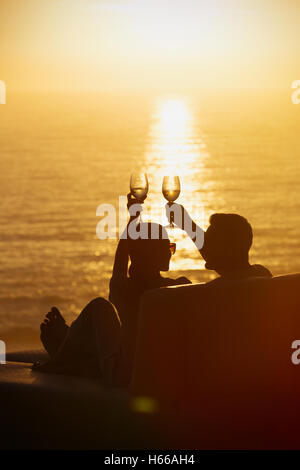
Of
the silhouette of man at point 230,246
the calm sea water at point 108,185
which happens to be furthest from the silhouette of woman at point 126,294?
the calm sea water at point 108,185

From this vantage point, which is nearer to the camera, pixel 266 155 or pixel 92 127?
pixel 266 155

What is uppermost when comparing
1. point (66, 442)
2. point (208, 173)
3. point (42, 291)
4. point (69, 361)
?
point (208, 173)

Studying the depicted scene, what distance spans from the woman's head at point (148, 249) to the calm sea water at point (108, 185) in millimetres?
10282

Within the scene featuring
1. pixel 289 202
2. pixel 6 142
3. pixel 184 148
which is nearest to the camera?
pixel 289 202

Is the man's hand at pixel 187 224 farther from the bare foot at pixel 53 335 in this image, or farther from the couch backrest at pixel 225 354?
the bare foot at pixel 53 335

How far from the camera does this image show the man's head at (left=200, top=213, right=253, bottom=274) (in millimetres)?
4621

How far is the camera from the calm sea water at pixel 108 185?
182 ft

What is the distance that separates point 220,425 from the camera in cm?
453

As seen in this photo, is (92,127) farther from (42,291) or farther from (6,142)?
(42,291)

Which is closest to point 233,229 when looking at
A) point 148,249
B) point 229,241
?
point 229,241

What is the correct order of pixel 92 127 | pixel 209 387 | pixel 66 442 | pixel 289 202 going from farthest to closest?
pixel 92 127 < pixel 289 202 < pixel 66 442 < pixel 209 387

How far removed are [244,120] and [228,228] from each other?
156613 millimetres

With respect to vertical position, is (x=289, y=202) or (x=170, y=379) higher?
(x=289, y=202)

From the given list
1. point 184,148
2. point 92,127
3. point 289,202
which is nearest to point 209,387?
point 289,202
